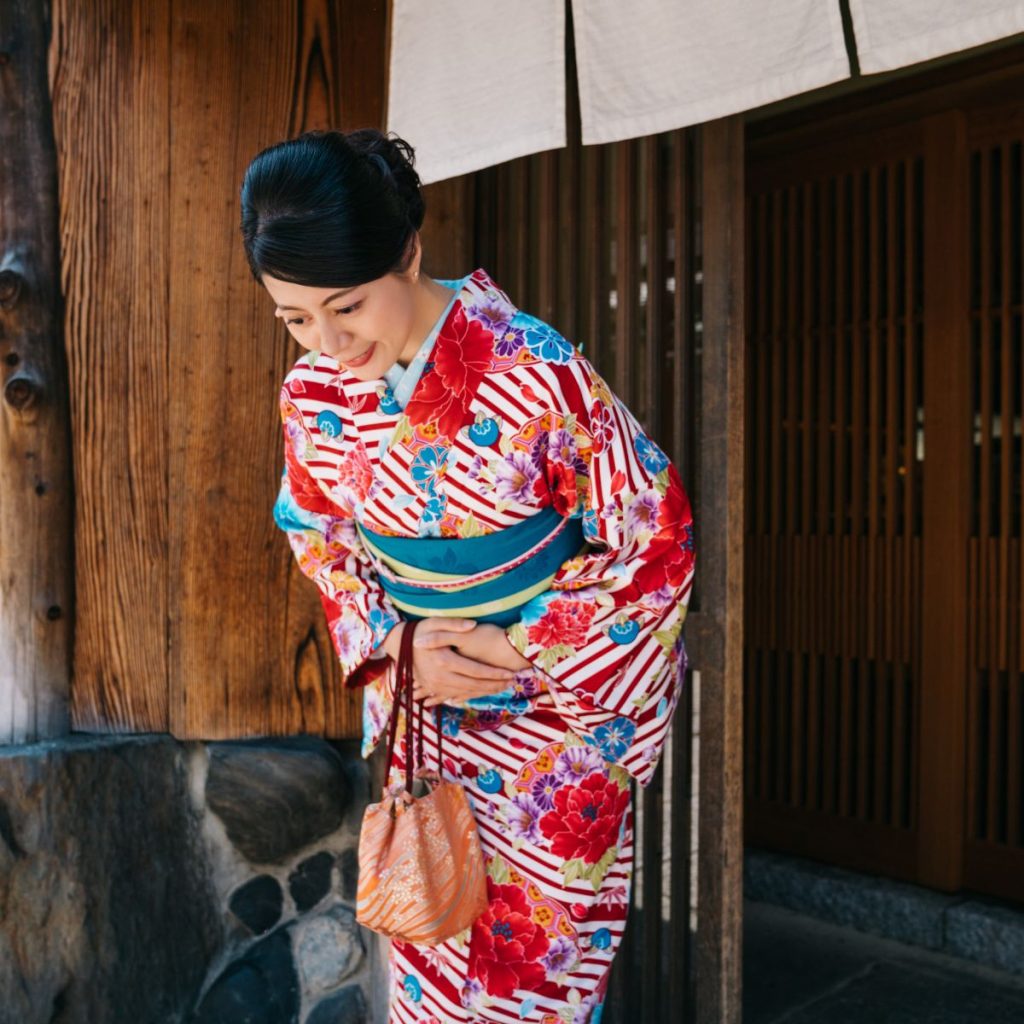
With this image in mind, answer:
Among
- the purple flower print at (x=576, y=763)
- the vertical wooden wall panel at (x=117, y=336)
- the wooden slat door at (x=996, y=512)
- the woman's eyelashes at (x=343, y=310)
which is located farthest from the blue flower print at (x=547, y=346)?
the wooden slat door at (x=996, y=512)

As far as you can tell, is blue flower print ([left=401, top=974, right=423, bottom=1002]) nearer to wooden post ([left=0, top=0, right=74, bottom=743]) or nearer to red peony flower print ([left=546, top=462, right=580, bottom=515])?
red peony flower print ([left=546, top=462, right=580, bottom=515])

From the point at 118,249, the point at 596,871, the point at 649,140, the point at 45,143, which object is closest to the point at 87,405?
the point at 118,249

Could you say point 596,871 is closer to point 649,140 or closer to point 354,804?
point 354,804

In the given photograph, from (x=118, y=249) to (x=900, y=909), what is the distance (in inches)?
145

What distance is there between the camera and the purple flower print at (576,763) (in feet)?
7.92

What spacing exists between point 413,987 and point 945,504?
118 inches

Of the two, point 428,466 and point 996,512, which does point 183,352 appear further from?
point 996,512

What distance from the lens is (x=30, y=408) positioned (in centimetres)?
335

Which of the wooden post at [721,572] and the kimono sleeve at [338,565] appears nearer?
the kimono sleeve at [338,565]

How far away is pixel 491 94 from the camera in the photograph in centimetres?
316

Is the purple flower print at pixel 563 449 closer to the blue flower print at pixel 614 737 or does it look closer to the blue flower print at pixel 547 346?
the blue flower print at pixel 547 346

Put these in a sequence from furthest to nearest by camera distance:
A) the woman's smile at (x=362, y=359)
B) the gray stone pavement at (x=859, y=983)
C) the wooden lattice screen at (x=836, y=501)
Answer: the wooden lattice screen at (x=836, y=501) → the gray stone pavement at (x=859, y=983) → the woman's smile at (x=362, y=359)

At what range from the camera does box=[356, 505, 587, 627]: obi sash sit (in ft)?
7.74

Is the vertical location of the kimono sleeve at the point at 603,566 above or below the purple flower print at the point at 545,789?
above
